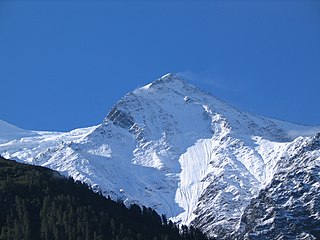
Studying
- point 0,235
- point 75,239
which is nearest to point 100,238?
point 75,239

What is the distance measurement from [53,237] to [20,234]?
667 centimetres

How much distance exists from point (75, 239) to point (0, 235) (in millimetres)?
14486

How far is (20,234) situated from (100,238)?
50.4 feet

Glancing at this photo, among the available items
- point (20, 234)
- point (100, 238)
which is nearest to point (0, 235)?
point (20, 234)

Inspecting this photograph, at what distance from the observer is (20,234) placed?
643 feet

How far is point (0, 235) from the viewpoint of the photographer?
651ft

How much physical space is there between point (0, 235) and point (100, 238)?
19.3 m

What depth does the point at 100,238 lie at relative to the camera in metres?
198

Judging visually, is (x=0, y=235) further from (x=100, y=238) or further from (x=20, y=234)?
(x=100, y=238)

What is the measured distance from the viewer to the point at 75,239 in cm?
19850

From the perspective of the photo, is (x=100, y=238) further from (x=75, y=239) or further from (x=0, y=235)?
(x=0, y=235)

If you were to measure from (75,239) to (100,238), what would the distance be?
4832mm
